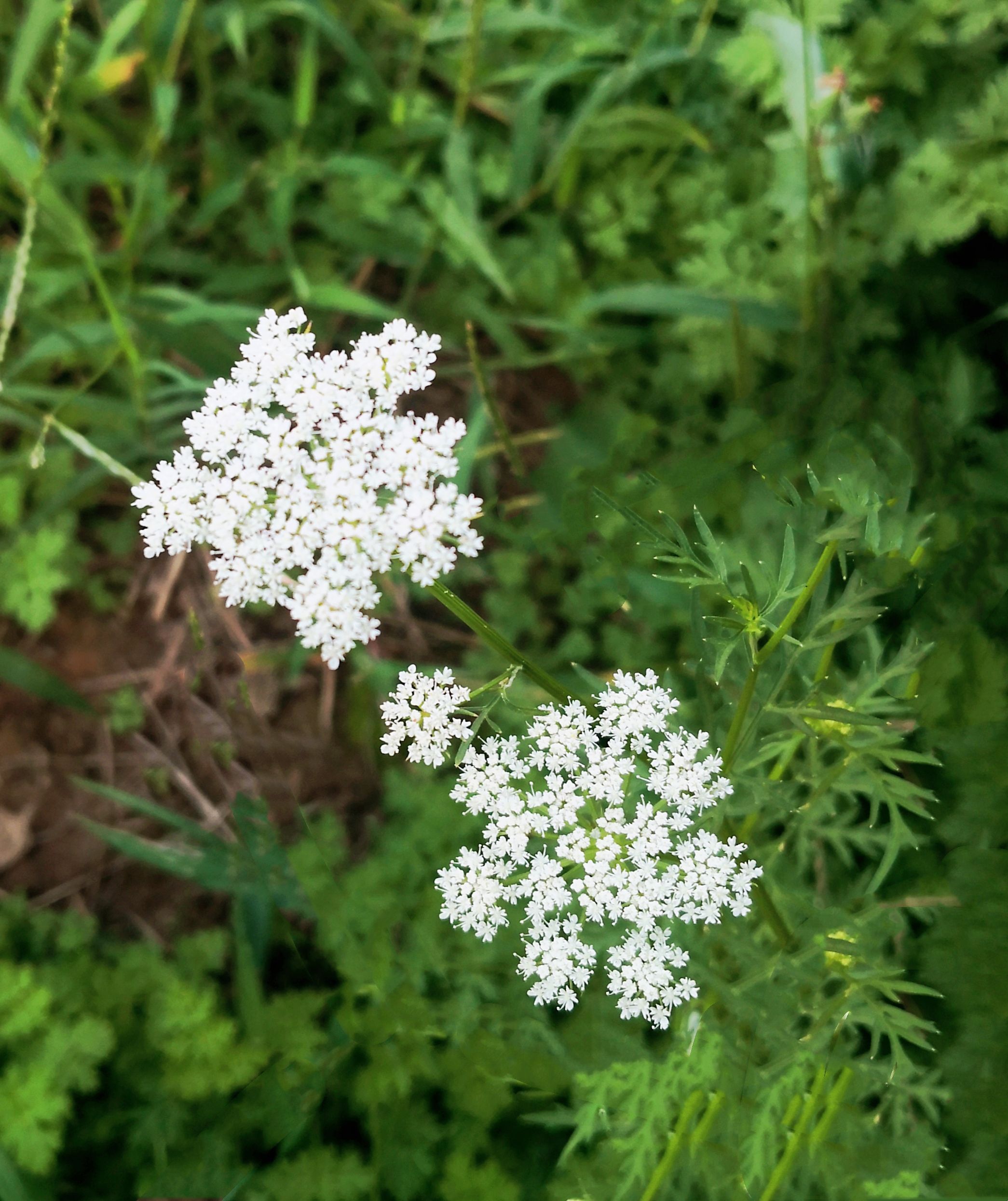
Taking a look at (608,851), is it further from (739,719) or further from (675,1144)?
(675,1144)

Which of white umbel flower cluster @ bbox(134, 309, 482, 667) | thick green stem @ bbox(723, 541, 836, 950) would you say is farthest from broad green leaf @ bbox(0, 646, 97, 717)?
thick green stem @ bbox(723, 541, 836, 950)

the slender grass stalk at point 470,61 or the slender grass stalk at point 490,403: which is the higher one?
the slender grass stalk at point 470,61

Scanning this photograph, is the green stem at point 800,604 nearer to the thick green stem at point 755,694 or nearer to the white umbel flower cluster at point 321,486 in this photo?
the thick green stem at point 755,694

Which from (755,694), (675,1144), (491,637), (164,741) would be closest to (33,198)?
(164,741)

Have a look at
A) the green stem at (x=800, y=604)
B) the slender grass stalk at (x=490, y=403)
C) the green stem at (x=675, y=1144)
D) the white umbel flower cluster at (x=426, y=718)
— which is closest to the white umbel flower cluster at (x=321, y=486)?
the white umbel flower cluster at (x=426, y=718)

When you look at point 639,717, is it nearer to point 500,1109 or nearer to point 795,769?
point 795,769

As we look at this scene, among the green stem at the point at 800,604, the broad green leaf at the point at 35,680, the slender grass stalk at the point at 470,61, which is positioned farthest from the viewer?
the broad green leaf at the point at 35,680

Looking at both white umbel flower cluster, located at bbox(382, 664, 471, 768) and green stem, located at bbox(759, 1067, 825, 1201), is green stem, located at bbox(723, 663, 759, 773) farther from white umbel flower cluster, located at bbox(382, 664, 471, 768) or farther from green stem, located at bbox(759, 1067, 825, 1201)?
green stem, located at bbox(759, 1067, 825, 1201)
